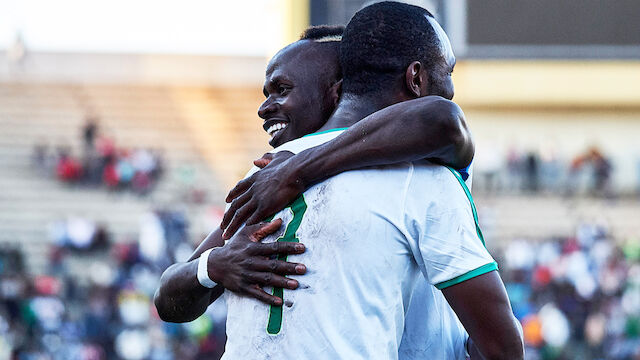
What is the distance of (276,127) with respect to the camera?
269 cm

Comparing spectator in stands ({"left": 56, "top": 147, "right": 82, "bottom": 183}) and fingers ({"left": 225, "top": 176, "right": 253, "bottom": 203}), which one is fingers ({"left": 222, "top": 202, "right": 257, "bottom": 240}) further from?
spectator in stands ({"left": 56, "top": 147, "right": 82, "bottom": 183})

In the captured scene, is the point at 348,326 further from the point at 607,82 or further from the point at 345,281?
the point at 607,82

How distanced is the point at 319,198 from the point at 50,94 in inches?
947

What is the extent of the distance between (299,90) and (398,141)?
0.52m

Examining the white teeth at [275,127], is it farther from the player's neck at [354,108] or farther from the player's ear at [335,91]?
the player's neck at [354,108]

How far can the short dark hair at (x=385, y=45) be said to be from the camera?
2.29 m

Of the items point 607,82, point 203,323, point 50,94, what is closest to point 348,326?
point 203,323

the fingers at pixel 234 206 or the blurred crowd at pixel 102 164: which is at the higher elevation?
the fingers at pixel 234 206

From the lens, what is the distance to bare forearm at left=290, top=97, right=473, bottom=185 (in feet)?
7.21

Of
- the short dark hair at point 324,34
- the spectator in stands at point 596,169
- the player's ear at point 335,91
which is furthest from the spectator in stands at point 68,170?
the player's ear at point 335,91

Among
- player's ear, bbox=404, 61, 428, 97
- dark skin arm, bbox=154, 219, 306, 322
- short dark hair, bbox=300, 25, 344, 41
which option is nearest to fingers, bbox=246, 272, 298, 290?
dark skin arm, bbox=154, 219, 306, 322

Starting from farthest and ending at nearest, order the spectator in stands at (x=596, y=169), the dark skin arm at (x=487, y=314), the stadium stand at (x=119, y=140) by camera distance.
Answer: the spectator in stands at (x=596, y=169) → the stadium stand at (x=119, y=140) → the dark skin arm at (x=487, y=314)

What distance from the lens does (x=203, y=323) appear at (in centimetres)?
1455

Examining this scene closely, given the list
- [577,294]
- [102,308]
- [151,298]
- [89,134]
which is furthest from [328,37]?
[89,134]
